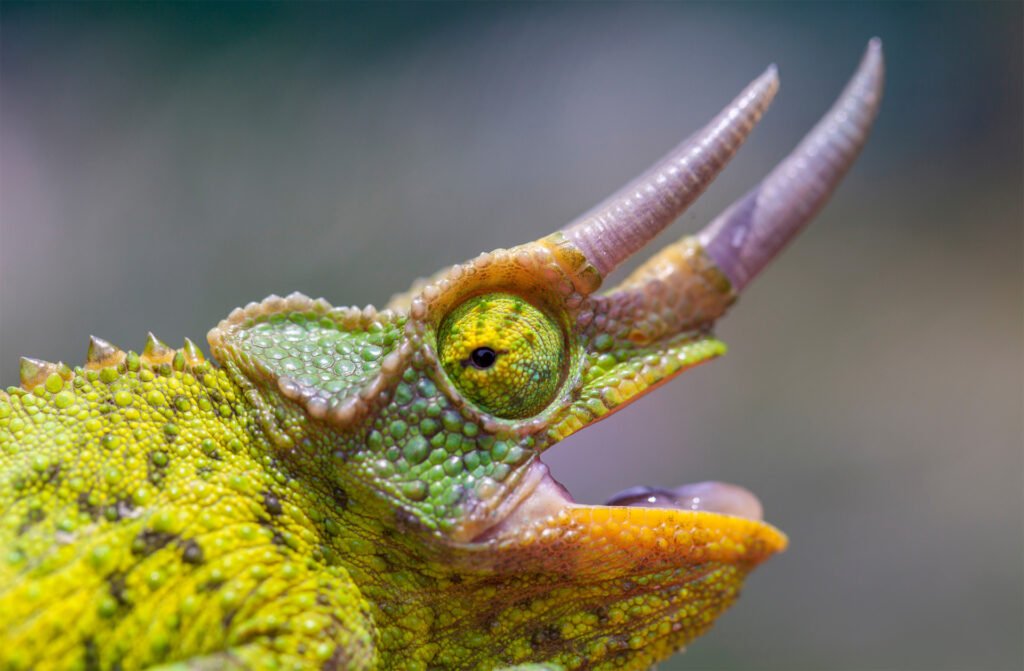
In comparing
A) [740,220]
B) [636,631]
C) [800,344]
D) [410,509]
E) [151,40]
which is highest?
[151,40]

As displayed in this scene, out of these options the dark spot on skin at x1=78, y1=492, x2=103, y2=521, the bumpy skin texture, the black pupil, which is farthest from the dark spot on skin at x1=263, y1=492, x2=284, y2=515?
the black pupil

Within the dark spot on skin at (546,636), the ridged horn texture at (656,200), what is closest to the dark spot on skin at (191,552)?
the dark spot on skin at (546,636)

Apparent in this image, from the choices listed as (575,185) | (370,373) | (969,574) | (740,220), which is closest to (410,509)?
(370,373)

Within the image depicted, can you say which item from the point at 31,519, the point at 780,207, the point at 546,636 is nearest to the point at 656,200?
the point at 780,207

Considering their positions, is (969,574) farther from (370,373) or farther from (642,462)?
(370,373)

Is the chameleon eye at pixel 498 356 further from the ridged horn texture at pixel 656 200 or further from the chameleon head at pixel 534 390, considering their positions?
the ridged horn texture at pixel 656 200

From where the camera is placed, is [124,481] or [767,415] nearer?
[124,481]

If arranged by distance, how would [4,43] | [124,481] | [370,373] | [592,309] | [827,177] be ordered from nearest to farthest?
[124,481]
[370,373]
[592,309]
[827,177]
[4,43]
